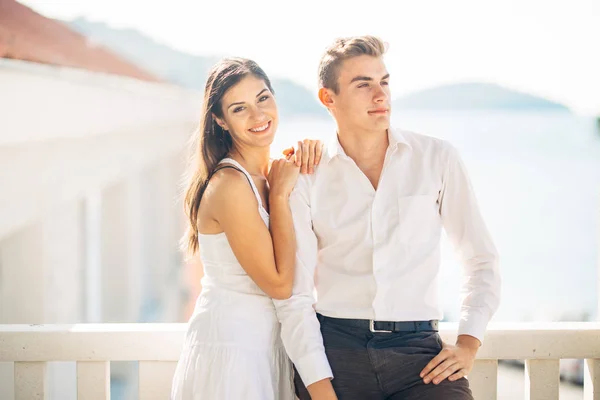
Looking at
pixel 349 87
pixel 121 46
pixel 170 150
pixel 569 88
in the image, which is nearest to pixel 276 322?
pixel 349 87

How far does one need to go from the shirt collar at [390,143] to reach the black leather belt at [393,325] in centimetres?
54

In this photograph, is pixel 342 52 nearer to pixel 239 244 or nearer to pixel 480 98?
pixel 239 244

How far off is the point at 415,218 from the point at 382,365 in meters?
0.47

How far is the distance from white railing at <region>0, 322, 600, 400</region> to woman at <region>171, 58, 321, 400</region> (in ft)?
0.66

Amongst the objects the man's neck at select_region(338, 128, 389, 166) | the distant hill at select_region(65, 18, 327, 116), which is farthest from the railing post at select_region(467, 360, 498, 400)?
the distant hill at select_region(65, 18, 327, 116)

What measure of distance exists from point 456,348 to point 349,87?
2.94ft

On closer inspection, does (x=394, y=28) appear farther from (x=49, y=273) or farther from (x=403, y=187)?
(x=403, y=187)

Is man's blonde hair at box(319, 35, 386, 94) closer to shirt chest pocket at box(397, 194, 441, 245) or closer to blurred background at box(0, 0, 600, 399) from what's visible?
blurred background at box(0, 0, 600, 399)

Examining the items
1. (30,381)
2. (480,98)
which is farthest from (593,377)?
(480,98)

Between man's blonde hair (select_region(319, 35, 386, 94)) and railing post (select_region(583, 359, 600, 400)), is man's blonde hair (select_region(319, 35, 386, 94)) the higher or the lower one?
the higher one

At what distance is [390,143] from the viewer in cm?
244

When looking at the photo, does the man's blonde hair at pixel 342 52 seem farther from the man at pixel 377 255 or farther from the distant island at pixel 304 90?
the distant island at pixel 304 90

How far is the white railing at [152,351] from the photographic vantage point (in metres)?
2.44

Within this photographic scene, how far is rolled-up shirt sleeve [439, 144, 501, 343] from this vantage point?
91.3 inches
